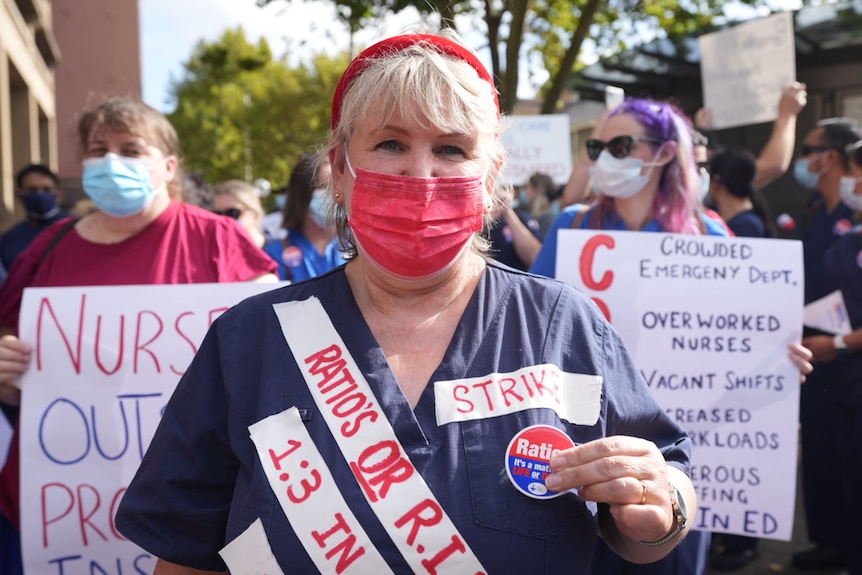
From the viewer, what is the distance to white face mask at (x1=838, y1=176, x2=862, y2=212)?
14.8 ft

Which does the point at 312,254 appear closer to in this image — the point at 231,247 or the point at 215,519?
the point at 231,247

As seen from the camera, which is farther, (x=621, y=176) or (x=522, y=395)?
(x=621, y=176)

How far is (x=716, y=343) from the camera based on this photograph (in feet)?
10.1

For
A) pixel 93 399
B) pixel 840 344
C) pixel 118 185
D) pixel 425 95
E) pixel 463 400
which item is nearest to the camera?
pixel 463 400

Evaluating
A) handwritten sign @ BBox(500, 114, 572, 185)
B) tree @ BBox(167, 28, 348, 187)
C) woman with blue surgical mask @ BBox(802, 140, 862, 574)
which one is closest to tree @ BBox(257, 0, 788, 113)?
handwritten sign @ BBox(500, 114, 572, 185)

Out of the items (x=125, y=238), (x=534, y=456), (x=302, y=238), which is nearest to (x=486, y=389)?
(x=534, y=456)

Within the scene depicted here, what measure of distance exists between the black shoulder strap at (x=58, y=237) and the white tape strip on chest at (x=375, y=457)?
5.33 feet

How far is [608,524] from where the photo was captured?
1675mm

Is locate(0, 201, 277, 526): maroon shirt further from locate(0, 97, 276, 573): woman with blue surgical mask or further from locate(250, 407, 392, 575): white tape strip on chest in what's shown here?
locate(250, 407, 392, 575): white tape strip on chest

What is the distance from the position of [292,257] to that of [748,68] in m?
3.26

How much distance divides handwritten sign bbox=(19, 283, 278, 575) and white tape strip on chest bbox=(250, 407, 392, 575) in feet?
4.19

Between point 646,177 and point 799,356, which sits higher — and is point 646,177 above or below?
above

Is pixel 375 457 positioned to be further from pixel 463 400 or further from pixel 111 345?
pixel 111 345

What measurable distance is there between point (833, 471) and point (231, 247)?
152 inches
